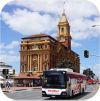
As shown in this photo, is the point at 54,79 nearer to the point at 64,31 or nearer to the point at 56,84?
the point at 56,84

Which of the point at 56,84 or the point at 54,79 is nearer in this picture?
the point at 56,84

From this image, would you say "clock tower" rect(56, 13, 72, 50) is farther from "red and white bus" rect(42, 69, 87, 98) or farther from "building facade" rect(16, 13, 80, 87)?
"red and white bus" rect(42, 69, 87, 98)

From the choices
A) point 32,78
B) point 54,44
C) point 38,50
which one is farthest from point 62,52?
point 32,78

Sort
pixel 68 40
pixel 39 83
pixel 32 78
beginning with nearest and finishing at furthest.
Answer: pixel 32 78
pixel 39 83
pixel 68 40

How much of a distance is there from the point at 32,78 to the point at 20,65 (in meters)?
18.9

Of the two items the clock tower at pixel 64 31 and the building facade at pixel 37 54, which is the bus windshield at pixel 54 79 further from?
the clock tower at pixel 64 31

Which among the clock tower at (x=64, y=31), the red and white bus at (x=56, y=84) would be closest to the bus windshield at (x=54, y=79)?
the red and white bus at (x=56, y=84)

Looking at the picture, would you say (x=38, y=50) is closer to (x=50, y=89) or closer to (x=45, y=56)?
(x=45, y=56)

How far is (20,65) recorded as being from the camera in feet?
248

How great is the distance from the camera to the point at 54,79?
1941 centimetres

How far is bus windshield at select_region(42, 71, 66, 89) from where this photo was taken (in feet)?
63.1

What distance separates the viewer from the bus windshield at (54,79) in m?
19.2

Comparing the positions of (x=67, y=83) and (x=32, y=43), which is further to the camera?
(x=32, y=43)

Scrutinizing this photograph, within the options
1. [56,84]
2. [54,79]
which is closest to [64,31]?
[54,79]
